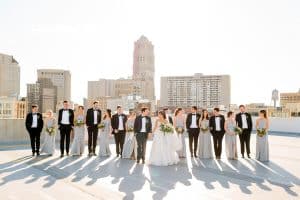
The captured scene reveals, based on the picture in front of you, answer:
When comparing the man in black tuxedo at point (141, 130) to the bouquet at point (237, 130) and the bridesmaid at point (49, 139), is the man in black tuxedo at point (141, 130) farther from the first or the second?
the bridesmaid at point (49, 139)

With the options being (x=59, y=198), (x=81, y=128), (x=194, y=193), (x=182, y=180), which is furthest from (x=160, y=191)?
(x=81, y=128)

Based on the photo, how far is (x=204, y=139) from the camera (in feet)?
43.5

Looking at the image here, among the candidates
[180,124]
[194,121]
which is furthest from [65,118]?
[194,121]

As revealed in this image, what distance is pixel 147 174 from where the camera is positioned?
31.7 feet

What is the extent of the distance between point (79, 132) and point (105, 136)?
3.08 feet

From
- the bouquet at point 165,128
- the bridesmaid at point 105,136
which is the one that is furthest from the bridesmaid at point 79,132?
→ the bouquet at point 165,128

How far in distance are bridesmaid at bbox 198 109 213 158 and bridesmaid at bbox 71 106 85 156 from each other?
4064 millimetres

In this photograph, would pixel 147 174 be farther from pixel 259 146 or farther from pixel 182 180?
pixel 259 146

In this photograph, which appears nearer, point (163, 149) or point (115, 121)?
point (163, 149)

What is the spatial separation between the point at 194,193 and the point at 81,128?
695cm

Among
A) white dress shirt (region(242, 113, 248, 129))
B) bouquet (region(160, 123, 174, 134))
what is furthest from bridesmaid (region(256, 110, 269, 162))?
bouquet (region(160, 123, 174, 134))

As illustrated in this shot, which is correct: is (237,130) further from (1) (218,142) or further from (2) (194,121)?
(2) (194,121)

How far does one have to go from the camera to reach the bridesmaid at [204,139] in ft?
43.2

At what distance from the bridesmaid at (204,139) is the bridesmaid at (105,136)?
3145mm
